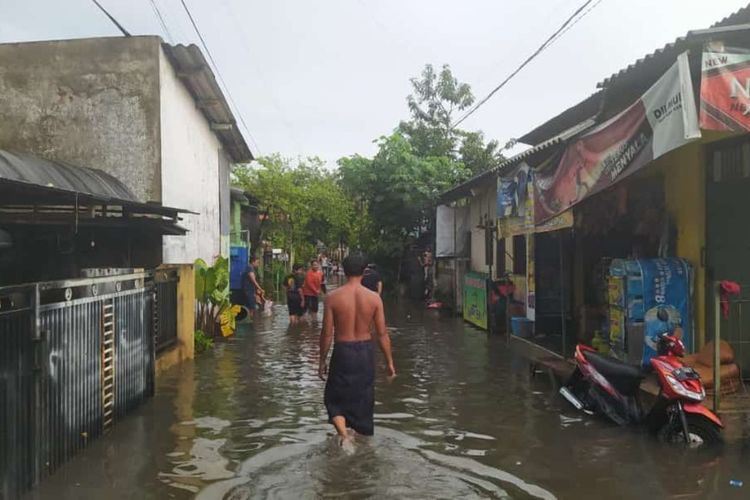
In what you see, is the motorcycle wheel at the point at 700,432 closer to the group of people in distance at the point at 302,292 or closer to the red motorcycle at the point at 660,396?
the red motorcycle at the point at 660,396

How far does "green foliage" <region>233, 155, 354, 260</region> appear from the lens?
33719 mm

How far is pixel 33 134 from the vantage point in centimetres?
1095

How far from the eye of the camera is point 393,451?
6.27 m

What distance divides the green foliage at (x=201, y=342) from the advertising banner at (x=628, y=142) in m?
6.83

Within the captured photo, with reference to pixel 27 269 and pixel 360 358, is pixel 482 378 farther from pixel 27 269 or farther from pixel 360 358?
pixel 27 269

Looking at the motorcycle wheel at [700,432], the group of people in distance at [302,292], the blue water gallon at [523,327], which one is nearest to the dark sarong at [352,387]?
the motorcycle wheel at [700,432]

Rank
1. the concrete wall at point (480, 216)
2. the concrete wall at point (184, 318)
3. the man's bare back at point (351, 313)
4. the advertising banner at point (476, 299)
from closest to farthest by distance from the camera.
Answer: the man's bare back at point (351, 313)
the concrete wall at point (184, 318)
the advertising banner at point (476, 299)
the concrete wall at point (480, 216)

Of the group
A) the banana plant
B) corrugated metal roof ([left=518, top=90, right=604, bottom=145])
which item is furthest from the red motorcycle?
the banana plant

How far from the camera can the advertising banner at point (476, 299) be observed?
1600 cm

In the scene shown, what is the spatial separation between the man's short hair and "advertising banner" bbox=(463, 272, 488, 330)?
9.69m

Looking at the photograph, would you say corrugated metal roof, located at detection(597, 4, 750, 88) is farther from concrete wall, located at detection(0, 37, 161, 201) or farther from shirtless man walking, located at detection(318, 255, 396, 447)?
concrete wall, located at detection(0, 37, 161, 201)

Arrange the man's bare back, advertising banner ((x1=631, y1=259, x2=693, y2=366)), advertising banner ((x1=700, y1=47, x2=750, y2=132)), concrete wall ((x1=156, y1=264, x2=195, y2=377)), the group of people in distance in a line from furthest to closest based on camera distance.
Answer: the group of people in distance < concrete wall ((x1=156, y1=264, x2=195, y2=377)) < advertising banner ((x1=631, y1=259, x2=693, y2=366)) < the man's bare back < advertising banner ((x1=700, y1=47, x2=750, y2=132))

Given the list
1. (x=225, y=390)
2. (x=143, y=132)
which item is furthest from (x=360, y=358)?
(x=143, y=132)

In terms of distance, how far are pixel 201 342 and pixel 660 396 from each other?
871 cm
